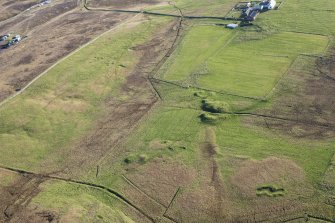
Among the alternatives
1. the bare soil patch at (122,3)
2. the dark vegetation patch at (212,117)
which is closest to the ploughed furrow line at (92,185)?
the dark vegetation patch at (212,117)

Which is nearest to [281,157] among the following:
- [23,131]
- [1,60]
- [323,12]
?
[23,131]

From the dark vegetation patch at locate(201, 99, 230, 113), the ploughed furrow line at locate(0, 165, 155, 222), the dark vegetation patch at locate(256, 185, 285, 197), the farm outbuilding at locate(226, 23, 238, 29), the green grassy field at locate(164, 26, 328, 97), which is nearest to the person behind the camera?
the dark vegetation patch at locate(256, 185, 285, 197)

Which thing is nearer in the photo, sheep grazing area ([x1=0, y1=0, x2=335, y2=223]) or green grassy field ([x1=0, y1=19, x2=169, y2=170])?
sheep grazing area ([x1=0, y1=0, x2=335, y2=223])

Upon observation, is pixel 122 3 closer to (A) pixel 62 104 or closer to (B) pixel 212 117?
(A) pixel 62 104

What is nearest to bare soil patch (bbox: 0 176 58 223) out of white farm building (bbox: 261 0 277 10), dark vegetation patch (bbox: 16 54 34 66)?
dark vegetation patch (bbox: 16 54 34 66)

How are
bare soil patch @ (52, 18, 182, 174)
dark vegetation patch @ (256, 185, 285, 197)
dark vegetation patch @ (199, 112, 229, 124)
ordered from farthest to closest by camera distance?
1. dark vegetation patch @ (199, 112, 229, 124)
2. bare soil patch @ (52, 18, 182, 174)
3. dark vegetation patch @ (256, 185, 285, 197)

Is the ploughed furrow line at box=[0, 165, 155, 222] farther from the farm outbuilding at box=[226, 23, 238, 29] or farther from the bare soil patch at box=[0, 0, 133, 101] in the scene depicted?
the farm outbuilding at box=[226, 23, 238, 29]

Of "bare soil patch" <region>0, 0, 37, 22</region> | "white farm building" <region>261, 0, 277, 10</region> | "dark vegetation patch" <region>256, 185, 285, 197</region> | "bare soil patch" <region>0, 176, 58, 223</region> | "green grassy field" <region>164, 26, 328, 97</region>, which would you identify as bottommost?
"bare soil patch" <region>0, 176, 58, 223</region>

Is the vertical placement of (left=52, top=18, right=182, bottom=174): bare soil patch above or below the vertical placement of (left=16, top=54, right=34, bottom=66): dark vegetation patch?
below
